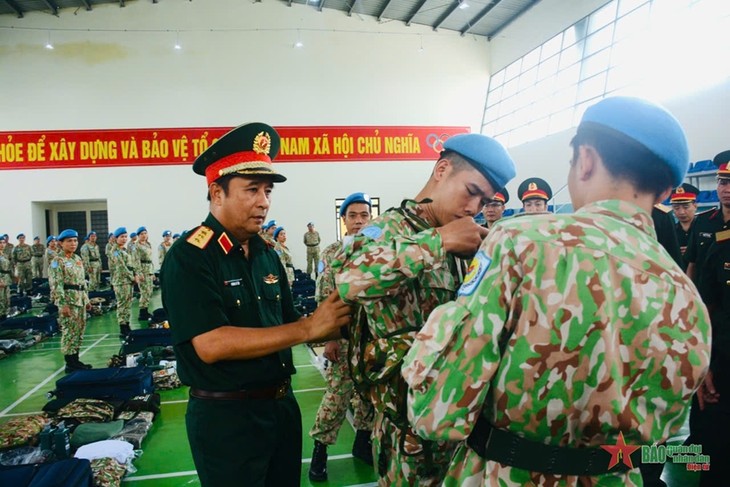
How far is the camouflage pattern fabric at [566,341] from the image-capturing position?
0.89 meters

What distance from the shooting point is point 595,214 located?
3.12 feet

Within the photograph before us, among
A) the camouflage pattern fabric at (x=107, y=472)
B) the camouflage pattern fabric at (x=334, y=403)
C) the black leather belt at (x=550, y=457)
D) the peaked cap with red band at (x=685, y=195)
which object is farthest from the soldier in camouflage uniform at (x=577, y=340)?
the peaked cap with red band at (x=685, y=195)

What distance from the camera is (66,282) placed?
6551 mm

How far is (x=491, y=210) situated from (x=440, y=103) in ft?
37.8

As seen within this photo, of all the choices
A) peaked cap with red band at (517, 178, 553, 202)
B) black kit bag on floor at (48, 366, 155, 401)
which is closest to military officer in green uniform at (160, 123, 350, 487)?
black kit bag on floor at (48, 366, 155, 401)

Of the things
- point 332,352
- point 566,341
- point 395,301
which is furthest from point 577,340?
point 332,352

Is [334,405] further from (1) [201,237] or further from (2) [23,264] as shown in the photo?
(2) [23,264]

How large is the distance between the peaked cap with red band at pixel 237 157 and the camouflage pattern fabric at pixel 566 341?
1.04m

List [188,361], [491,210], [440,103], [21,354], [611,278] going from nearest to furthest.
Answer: [611,278] < [188,361] < [491,210] < [21,354] < [440,103]

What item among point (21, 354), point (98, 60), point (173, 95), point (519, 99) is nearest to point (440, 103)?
point (519, 99)

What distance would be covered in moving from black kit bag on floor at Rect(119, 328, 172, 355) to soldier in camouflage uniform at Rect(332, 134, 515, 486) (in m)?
6.02

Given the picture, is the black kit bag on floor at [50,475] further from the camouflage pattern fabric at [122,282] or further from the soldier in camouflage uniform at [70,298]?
the camouflage pattern fabric at [122,282]

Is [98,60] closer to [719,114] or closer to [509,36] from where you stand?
[509,36]

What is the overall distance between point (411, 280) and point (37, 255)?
16.5 meters
